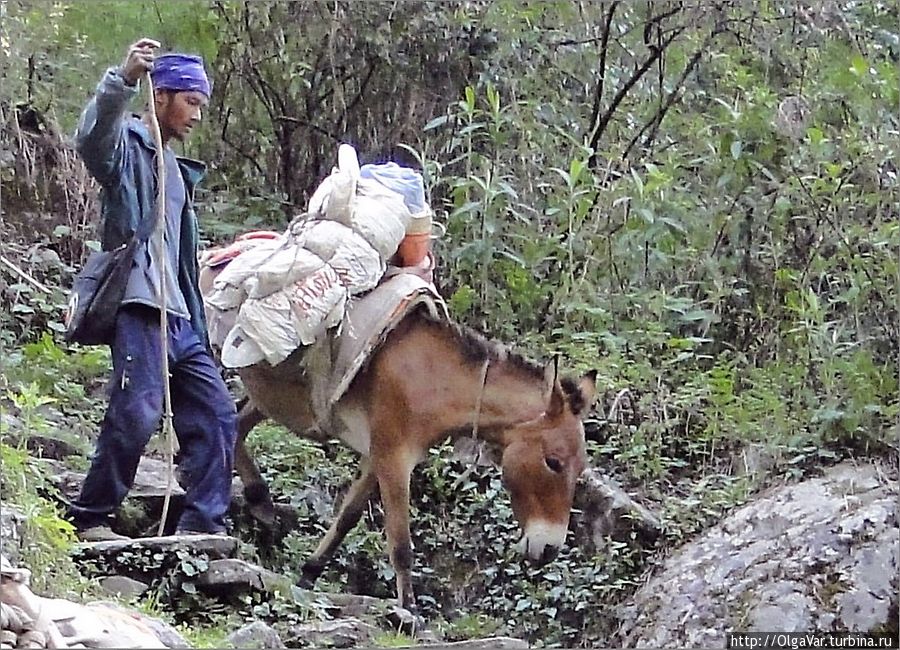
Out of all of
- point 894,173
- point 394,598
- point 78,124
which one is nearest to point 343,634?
point 394,598

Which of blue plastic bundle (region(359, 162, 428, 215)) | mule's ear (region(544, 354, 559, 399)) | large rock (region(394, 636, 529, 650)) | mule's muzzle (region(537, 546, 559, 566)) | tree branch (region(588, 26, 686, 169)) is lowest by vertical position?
large rock (region(394, 636, 529, 650))

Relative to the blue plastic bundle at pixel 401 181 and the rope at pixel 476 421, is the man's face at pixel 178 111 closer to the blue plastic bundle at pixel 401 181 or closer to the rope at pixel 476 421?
the blue plastic bundle at pixel 401 181

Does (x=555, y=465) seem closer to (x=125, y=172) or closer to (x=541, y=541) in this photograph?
(x=541, y=541)

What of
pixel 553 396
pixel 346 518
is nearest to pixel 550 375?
pixel 553 396

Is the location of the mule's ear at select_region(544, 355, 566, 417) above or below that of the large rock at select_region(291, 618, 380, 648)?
above

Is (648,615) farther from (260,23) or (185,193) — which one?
(260,23)

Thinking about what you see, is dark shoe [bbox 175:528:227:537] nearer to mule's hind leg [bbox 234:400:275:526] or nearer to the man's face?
mule's hind leg [bbox 234:400:275:526]

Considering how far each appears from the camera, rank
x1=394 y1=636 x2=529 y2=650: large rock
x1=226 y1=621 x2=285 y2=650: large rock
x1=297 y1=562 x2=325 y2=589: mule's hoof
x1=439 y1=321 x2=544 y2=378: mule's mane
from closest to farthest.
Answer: x1=226 y1=621 x2=285 y2=650: large rock → x1=394 y1=636 x2=529 y2=650: large rock → x1=297 y1=562 x2=325 y2=589: mule's hoof → x1=439 y1=321 x2=544 y2=378: mule's mane

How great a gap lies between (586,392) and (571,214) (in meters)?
0.40

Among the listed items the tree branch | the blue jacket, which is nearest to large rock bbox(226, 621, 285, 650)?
the blue jacket

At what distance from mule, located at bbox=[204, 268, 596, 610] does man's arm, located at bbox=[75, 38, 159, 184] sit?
486mm

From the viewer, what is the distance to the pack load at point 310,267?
8.73ft

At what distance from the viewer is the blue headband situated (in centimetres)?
272

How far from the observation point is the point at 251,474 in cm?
273
